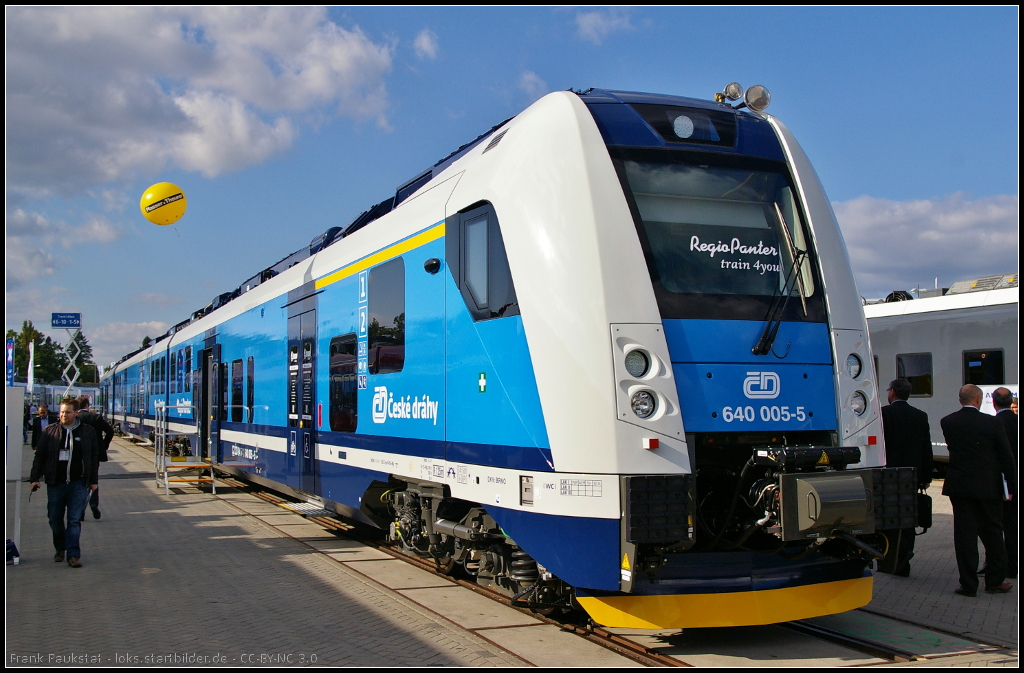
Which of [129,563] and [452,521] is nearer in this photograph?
[452,521]

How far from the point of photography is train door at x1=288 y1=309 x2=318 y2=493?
988 cm

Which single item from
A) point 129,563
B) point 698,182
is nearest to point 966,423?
point 698,182

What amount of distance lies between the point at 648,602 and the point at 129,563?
6.25 meters

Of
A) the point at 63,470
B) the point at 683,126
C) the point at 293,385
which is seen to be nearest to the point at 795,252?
the point at 683,126

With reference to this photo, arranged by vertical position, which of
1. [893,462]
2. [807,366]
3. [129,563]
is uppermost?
[807,366]

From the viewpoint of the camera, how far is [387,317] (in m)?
7.68

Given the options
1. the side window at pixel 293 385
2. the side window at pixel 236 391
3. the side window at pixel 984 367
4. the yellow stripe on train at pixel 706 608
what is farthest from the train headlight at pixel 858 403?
the side window at pixel 984 367

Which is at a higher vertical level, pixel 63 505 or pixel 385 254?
pixel 385 254

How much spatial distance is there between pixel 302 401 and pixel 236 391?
14.2ft

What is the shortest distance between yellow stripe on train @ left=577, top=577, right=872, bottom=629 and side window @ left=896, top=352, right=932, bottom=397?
11.9 metres

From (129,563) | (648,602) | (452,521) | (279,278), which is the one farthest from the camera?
(279,278)

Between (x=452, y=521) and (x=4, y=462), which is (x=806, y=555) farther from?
(x=4, y=462)

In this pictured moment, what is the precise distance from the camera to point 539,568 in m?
5.79

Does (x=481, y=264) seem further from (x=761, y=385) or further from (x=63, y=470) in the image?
(x=63, y=470)
